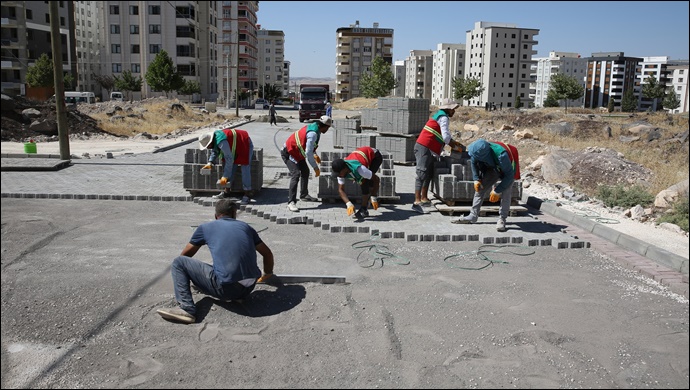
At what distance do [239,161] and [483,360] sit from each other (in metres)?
7.09

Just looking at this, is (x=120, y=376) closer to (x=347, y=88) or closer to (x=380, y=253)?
(x=380, y=253)

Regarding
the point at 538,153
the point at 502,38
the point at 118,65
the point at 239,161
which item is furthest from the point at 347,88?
the point at 239,161

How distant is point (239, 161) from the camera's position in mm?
10656

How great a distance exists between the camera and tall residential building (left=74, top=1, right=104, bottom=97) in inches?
1432

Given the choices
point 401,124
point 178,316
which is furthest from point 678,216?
point 401,124

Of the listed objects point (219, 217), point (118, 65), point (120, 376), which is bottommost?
point (120, 376)

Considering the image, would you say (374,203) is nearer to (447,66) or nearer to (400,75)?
(447,66)

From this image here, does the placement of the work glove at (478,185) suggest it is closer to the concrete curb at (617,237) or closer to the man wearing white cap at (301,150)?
the concrete curb at (617,237)

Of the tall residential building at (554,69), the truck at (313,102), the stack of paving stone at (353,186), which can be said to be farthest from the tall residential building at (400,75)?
the stack of paving stone at (353,186)

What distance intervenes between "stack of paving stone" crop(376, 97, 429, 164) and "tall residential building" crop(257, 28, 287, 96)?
121m

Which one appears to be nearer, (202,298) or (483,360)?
(483,360)

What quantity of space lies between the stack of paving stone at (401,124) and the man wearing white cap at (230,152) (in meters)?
7.16

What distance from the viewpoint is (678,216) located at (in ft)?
30.5

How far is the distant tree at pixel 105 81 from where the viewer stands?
63562mm
